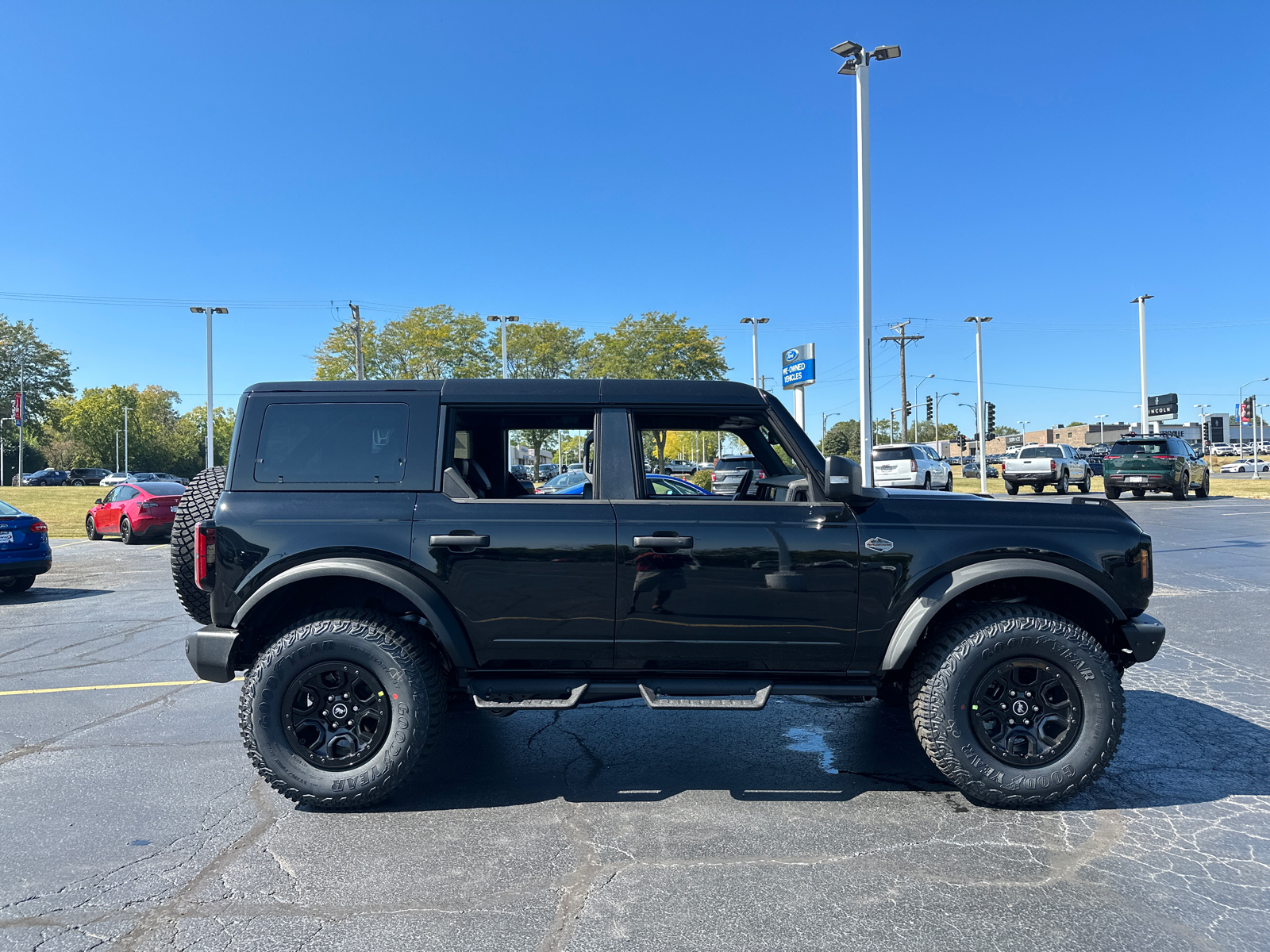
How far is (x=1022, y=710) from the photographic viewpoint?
3.65 m

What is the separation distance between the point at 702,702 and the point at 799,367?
21909 mm

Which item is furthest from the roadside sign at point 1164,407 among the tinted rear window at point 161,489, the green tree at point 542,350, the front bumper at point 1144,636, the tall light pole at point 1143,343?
the front bumper at point 1144,636

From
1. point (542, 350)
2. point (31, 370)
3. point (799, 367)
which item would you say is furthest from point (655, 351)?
point (31, 370)

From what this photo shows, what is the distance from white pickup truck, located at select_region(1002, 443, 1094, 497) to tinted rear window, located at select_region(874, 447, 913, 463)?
5093mm

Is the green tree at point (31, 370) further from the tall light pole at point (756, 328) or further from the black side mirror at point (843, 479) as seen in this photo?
the black side mirror at point (843, 479)

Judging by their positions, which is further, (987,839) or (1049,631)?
(1049,631)

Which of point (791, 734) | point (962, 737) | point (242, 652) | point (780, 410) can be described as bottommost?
point (791, 734)

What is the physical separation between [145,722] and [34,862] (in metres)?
1.94

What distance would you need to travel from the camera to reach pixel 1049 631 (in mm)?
3582

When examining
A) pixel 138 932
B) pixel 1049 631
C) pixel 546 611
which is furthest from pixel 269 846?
pixel 1049 631

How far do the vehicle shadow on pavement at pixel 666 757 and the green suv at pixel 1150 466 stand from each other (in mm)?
23355

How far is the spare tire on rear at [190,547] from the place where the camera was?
162 inches

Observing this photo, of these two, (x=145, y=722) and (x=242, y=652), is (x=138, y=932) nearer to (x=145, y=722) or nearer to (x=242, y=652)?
(x=242, y=652)

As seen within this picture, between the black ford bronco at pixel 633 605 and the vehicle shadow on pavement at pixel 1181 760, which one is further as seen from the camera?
the vehicle shadow on pavement at pixel 1181 760
